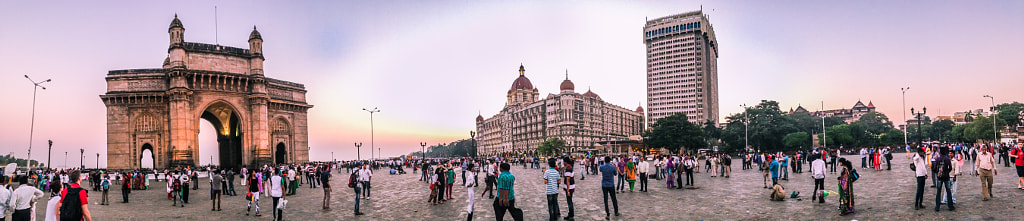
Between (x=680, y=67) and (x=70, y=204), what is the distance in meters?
135

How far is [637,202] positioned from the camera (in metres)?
13.8

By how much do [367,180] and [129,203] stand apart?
8.87 m

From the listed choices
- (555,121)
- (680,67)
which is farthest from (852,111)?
(555,121)

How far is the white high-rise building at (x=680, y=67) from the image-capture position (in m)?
131

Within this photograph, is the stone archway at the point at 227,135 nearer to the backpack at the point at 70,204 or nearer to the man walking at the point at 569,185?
the backpack at the point at 70,204

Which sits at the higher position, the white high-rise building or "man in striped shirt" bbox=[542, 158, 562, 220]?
the white high-rise building

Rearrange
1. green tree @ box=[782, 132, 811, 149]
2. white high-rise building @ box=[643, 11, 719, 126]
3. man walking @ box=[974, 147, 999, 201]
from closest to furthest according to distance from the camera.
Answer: man walking @ box=[974, 147, 999, 201] < green tree @ box=[782, 132, 811, 149] < white high-rise building @ box=[643, 11, 719, 126]

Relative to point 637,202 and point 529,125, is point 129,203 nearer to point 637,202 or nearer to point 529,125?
point 637,202

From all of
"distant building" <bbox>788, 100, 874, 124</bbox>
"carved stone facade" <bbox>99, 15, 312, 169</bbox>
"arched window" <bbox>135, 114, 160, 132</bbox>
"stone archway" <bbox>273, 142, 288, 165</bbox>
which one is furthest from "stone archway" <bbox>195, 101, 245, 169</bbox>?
"distant building" <bbox>788, 100, 874, 124</bbox>

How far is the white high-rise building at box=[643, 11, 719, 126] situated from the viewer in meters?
131

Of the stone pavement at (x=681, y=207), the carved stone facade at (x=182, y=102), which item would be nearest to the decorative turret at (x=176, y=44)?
the carved stone facade at (x=182, y=102)

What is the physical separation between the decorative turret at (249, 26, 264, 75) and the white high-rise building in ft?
341

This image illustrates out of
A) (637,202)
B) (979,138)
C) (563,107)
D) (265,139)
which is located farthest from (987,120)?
(265,139)

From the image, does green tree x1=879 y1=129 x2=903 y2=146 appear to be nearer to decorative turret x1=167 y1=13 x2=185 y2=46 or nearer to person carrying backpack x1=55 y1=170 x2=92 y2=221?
decorative turret x1=167 y1=13 x2=185 y2=46
